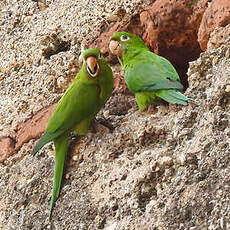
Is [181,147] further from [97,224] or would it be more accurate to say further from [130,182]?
[97,224]

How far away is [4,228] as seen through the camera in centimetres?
304

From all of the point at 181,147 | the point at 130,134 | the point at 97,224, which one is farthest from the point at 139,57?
the point at 97,224

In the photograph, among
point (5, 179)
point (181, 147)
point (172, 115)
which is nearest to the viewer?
point (181, 147)

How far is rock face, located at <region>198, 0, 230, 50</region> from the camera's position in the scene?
116 inches

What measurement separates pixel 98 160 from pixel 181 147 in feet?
1.47

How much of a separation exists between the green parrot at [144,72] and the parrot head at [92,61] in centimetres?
15

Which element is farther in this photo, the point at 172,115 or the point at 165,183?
the point at 172,115

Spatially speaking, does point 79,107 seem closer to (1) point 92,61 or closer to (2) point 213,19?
(1) point 92,61

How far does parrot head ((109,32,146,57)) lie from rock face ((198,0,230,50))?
32 cm

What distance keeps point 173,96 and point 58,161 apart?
605mm

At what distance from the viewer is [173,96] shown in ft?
9.04

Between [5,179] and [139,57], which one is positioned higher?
[139,57]

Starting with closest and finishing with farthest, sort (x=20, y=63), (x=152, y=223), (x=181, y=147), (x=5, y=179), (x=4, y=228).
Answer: (x=152, y=223), (x=181, y=147), (x=4, y=228), (x=5, y=179), (x=20, y=63)

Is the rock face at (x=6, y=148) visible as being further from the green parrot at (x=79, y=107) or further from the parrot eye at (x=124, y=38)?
the parrot eye at (x=124, y=38)
